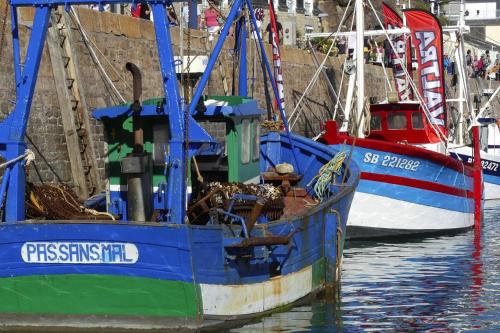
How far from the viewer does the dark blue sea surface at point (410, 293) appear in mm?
12609

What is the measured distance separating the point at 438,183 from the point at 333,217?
879 cm

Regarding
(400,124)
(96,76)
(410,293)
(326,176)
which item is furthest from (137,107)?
(400,124)

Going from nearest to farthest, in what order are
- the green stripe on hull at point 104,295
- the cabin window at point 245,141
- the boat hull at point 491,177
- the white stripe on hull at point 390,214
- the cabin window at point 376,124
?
the green stripe on hull at point 104,295 < the cabin window at point 245,141 < the white stripe on hull at point 390,214 < the cabin window at point 376,124 < the boat hull at point 491,177

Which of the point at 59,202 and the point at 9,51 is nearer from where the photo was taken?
the point at 59,202

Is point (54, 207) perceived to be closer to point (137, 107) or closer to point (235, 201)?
point (137, 107)

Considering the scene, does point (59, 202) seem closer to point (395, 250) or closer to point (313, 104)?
point (395, 250)

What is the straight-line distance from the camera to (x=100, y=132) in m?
18.6

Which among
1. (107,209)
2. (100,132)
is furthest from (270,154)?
(107,209)

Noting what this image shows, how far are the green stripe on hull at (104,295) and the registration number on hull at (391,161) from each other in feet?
34.2

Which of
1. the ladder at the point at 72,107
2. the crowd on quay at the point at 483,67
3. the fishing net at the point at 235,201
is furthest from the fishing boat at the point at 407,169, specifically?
the crowd on quay at the point at 483,67

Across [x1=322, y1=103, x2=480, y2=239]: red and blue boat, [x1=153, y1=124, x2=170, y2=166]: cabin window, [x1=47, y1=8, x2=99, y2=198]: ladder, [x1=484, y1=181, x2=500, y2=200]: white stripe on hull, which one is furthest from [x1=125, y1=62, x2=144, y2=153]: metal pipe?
[x1=484, y1=181, x2=500, y2=200]: white stripe on hull

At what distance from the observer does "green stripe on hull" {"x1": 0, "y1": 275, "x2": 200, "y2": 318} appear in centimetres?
1096

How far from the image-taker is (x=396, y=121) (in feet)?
80.7

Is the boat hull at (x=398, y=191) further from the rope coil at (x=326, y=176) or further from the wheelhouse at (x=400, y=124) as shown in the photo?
the rope coil at (x=326, y=176)
